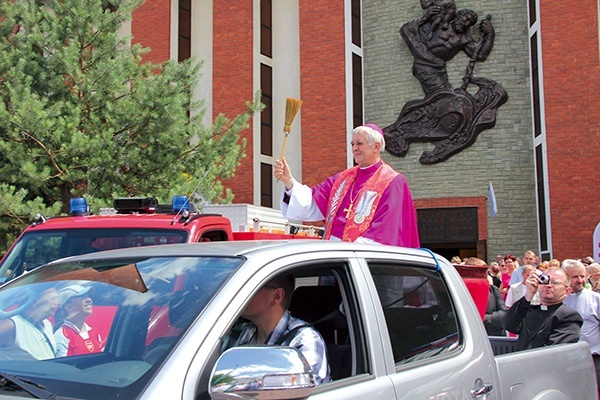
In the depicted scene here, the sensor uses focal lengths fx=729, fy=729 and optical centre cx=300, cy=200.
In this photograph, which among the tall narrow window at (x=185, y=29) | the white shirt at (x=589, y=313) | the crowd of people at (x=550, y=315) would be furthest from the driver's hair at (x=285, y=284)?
the tall narrow window at (x=185, y=29)

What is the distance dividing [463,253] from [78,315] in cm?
1996

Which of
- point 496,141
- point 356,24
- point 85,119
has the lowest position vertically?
point 85,119

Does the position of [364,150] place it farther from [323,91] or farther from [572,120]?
[323,91]

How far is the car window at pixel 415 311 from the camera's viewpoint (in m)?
2.98

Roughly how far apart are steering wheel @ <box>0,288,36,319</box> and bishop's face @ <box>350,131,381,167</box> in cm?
282

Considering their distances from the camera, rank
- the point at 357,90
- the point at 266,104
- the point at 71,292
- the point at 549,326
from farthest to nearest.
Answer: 1. the point at 266,104
2. the point at 357,90
3. the point at 549,326
4. the point at 71,292

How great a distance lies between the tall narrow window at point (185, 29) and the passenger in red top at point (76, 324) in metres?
20.7

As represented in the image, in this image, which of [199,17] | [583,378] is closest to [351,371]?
[583,378]

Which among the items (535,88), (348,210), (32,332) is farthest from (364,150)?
(535,88)

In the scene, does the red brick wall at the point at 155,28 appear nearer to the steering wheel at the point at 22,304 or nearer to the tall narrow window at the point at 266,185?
the tall narrow window at the point at 266,185

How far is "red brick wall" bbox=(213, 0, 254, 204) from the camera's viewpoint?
2186cm

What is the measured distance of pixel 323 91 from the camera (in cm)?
2148

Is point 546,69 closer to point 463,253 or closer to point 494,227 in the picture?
point 494,227

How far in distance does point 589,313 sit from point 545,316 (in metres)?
1.83
